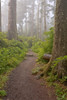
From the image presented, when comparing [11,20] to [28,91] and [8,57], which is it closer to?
[8,57]

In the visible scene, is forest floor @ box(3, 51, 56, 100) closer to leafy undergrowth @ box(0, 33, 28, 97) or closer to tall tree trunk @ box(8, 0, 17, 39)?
leafy undergrowth @ box(0, 33, 28, 97)

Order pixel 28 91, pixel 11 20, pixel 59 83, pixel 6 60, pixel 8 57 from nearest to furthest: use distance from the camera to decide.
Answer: pixel 28 91
pixel 59 83
pixel 6 60
pixel 8 57
pixel 11 20


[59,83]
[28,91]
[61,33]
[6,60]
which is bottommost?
[28,91]

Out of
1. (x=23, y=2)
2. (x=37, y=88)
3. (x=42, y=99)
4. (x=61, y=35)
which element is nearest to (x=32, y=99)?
(x=42, y=99)

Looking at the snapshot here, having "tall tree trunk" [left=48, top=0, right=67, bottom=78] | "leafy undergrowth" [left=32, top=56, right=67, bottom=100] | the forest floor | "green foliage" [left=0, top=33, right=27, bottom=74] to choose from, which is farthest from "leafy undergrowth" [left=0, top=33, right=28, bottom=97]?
"tall tree trunk" [left=48, top=0, right=67, bottom=78]

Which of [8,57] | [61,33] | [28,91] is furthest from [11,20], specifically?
[28,91]

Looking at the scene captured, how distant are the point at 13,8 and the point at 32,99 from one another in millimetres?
13069

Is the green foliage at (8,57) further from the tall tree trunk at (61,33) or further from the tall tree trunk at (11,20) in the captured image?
the tall tree trunk at (11,20)

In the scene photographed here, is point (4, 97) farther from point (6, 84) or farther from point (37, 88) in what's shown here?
point (37, 88)

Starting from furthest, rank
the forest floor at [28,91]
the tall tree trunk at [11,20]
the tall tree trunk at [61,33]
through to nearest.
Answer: the tall tree trunk at [11,20] < the tall tree trunk at [61,33] < the forest floor at [28,91]

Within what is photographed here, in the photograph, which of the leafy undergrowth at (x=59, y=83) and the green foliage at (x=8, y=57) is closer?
the leafy undergrowth at (x=59, y=83)

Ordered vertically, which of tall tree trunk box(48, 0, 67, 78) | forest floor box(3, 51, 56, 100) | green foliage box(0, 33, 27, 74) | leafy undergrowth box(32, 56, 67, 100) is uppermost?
tall tree trunk box(48, 0, 67, 78)

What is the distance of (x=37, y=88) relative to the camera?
13.9 feet

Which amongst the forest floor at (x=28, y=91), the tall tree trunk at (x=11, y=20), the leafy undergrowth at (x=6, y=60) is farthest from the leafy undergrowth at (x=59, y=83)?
the tall tree trunk at (x=11, y=20)
